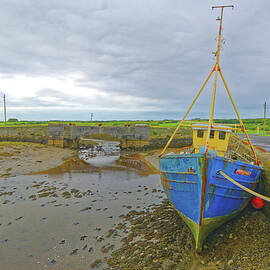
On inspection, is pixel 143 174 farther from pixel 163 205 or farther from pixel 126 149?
pixel 126 149

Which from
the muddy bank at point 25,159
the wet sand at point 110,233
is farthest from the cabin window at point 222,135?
the muddy bank at point 25,159

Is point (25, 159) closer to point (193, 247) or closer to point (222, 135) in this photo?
point (193, 247)

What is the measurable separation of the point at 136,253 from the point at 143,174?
40.9ft

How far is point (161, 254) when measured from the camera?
272 inches

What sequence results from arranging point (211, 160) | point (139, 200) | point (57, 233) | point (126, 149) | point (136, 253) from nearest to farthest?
1. point (211, 160)
2. point (136, 253)
3. point (57, 233)
4. point (139, 200)
5. point (126, 149)

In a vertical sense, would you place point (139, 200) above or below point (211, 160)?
below

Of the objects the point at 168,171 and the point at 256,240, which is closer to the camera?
the point at 256,240

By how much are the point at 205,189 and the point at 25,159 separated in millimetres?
22574

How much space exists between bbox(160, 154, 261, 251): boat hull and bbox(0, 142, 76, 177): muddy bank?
56.6 feet

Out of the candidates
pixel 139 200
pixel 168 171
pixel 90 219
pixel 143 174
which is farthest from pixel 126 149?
pixel 168 171

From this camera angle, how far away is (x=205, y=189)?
6652 mm

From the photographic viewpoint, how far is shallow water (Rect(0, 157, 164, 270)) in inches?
295

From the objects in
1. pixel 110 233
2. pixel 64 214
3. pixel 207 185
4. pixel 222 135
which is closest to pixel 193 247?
pixel 207 185

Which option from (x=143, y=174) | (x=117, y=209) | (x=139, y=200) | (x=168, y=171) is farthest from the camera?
(x=143, y=174)
